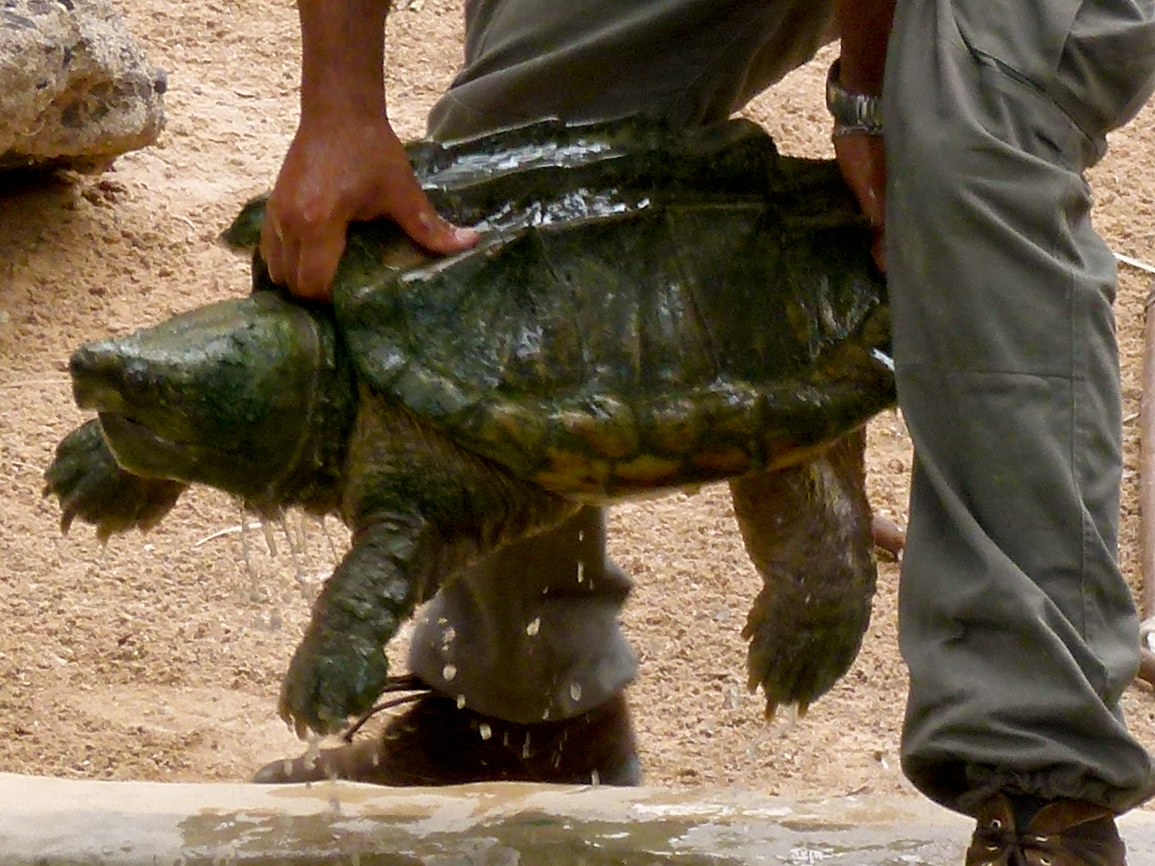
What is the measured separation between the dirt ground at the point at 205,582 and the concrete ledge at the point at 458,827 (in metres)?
0.33

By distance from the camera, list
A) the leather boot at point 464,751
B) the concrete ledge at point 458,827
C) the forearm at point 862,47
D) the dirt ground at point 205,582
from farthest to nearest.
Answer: the dirt ground at point 205,582 → the leather boot at point 464,751 → the concrete ledge at point 458,827 → the forearm at point 862,47

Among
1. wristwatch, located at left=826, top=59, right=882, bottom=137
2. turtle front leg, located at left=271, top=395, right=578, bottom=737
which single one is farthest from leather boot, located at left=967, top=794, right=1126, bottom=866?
wristwatch, located at left=826, top=59, right=882, bottom=137

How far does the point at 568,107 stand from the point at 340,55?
47cm

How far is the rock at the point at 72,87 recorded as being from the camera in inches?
138

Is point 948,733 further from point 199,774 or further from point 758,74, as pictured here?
point 199,774

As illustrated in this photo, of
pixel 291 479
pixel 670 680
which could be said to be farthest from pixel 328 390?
pixel 670 680

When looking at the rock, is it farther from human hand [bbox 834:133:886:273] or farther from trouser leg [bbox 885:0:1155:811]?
trouser leg [bbox 885:0:1155:811]

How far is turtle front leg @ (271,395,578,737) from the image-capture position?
168 cm

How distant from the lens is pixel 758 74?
2.14m

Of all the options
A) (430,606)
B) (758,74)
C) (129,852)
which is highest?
(758,74)

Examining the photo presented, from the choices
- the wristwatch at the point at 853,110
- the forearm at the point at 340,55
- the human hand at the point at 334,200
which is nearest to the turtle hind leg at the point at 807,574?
the wristwatch at the point at 853,110

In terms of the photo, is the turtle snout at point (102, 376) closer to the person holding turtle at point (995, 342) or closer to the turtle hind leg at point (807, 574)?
the person holding turtle at point (995, 342)

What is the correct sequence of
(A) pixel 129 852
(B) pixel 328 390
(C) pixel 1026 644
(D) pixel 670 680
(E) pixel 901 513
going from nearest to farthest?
1. (C) pixel 1026 644
2. (B) pixel 328 390
3. (A) pixel 129 852
4. (D) pixel 670 680
5. (E) pixel 901 513

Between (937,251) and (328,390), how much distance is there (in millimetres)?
634
